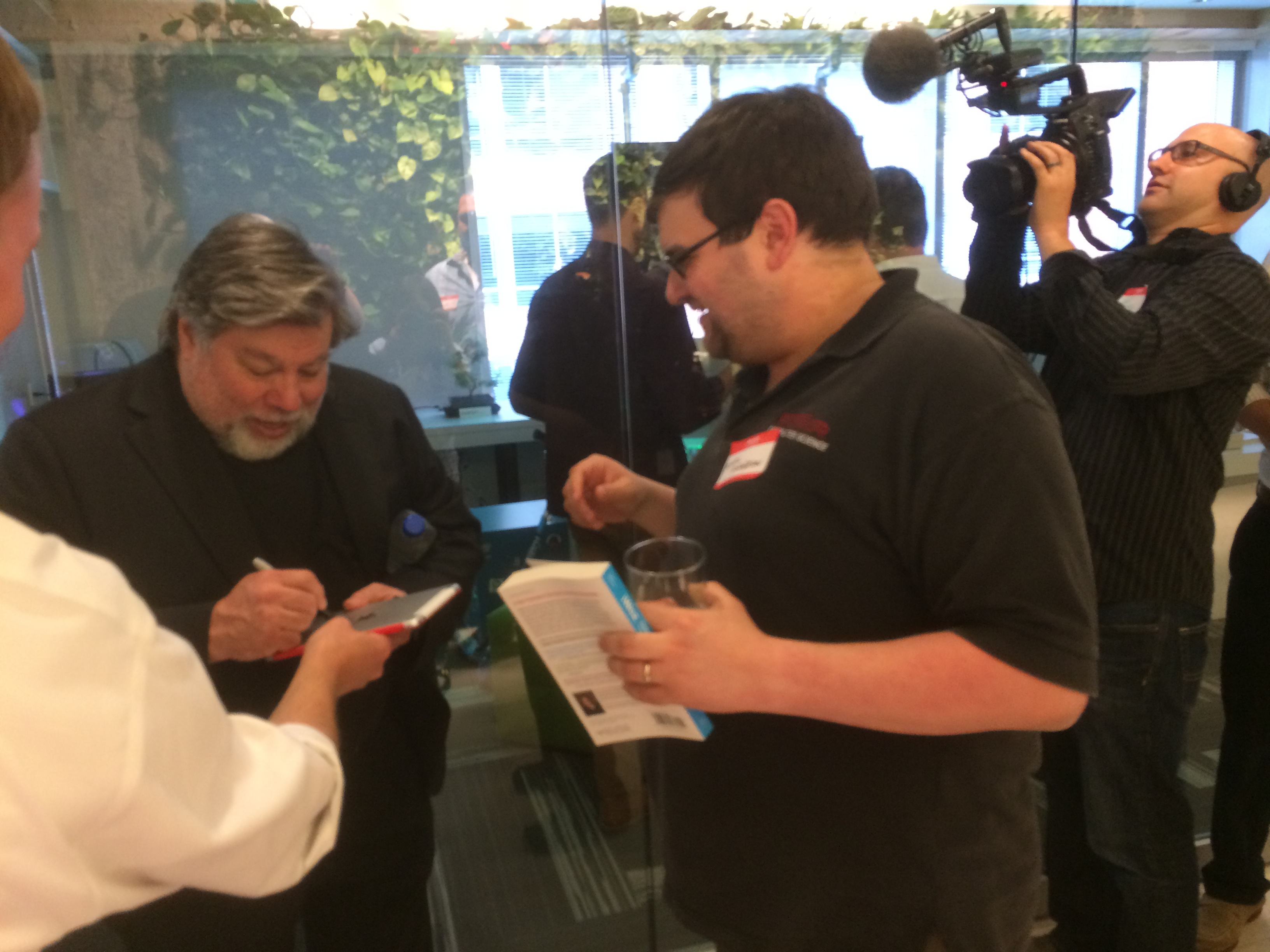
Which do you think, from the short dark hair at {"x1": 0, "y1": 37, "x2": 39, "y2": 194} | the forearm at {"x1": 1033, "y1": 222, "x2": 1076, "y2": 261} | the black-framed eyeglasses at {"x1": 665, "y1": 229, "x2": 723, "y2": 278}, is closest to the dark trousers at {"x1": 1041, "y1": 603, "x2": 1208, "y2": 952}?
the forearm at {"x1": 1033, "y1": 222, "x2": 1076, "y2": 261}

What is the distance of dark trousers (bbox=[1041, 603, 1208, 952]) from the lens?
1.60 meters

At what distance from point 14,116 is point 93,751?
0.43m

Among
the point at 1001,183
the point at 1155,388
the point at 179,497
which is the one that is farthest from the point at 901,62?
the point at 179,497

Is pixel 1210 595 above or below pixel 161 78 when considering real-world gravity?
below

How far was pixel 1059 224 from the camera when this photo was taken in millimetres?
1595

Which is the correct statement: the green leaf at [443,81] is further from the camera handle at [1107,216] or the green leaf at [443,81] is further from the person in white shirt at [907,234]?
the camera handle at [1107,216]

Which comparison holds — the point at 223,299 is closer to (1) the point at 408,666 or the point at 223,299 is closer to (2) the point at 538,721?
(1) the point at 408,666

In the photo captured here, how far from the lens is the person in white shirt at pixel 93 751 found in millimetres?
537

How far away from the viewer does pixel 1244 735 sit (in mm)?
2000

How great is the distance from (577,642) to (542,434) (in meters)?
1.29

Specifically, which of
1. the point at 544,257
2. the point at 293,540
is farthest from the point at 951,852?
the point at 544,257

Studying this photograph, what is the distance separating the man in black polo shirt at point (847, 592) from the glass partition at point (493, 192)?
81 cm

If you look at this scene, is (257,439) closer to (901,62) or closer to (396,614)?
(396,614)

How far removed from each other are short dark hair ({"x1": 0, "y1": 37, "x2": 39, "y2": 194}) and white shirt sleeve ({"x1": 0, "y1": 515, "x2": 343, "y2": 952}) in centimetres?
25
